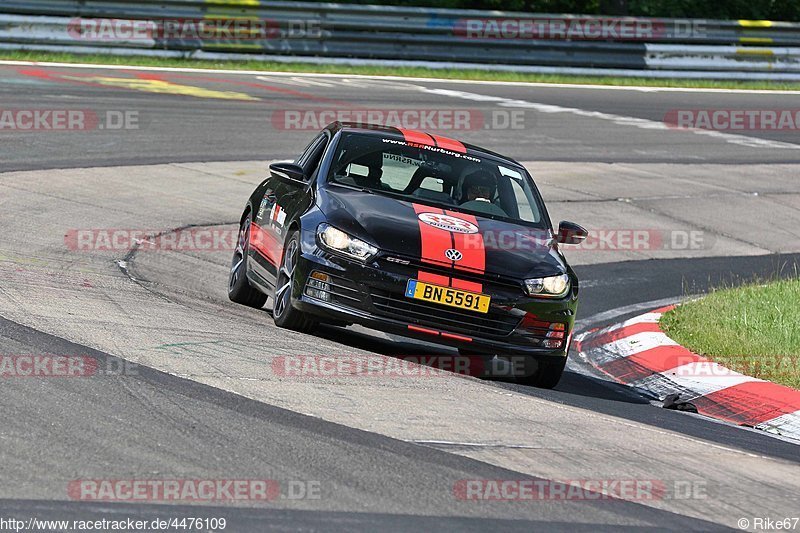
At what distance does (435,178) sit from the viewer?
9.02 meters

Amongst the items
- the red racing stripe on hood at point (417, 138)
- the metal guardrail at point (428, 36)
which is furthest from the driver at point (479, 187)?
the metal guardrail at point (428, 36)

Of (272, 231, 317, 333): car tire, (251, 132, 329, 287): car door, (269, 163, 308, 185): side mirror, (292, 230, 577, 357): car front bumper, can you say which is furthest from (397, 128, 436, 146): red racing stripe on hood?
(292, 230, 577, 357): car front bumper

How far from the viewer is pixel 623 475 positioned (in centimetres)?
566

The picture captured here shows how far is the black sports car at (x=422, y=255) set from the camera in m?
7.75

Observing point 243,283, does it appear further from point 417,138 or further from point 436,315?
point 436,315

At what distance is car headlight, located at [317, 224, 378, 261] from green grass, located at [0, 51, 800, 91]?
1486 centimetres

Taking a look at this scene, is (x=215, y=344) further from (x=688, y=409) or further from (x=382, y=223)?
(x=688, y=409)

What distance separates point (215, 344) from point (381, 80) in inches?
647

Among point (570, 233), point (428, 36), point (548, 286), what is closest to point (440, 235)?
point (548, 286)

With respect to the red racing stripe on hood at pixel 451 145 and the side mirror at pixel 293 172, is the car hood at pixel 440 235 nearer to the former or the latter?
the side mirror at pixel 293 172

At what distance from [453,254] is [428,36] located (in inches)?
696

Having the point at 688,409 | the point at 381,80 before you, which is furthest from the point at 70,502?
the point at 381,80

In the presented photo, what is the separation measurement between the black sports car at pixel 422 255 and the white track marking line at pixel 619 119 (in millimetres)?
12877

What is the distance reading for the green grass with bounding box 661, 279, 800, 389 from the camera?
8672 mm
